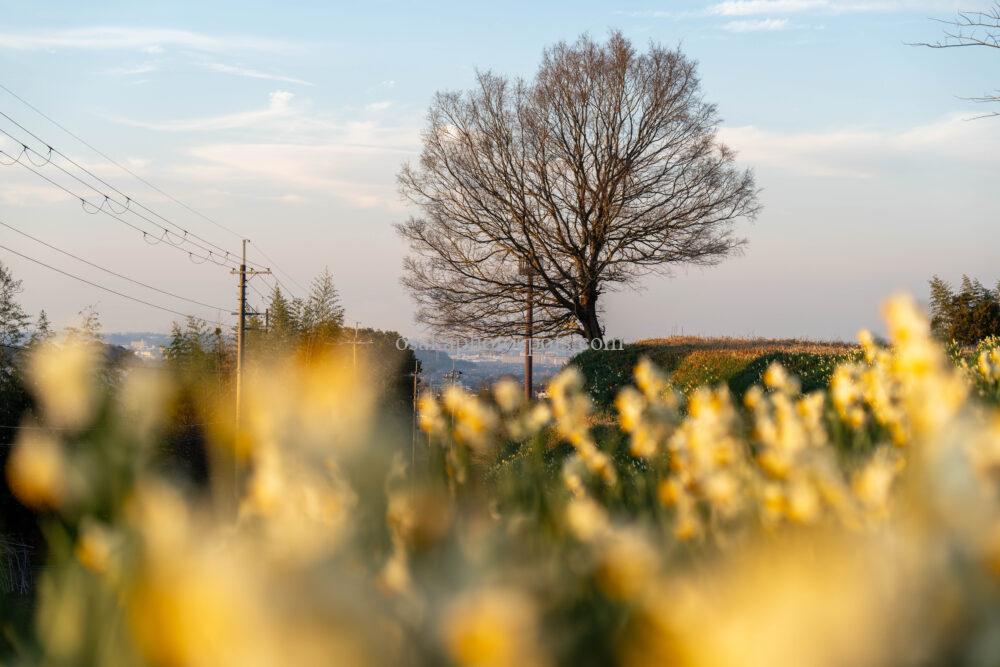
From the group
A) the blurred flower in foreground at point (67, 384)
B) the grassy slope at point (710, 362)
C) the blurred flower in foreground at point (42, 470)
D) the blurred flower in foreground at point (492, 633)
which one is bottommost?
the blurred flower in foreground at point (492, 633)

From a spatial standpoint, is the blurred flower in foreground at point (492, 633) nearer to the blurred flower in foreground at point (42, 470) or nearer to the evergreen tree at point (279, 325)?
the blurred flower in foreground at point (42, 470)

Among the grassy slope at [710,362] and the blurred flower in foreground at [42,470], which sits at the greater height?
the grassy slope at [710,362]

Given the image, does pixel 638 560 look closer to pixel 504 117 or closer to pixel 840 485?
pixel 840 485

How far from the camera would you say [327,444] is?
209 cm

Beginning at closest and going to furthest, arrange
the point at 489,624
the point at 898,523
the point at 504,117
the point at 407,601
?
1. the point at 489,624
2. the point at 407,601
3. the point at 898,523
4. the point at 504,117

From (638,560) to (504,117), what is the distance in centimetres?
2372

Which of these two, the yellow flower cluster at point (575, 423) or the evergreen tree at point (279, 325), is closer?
the yellow flower cluster at point (575, 423)

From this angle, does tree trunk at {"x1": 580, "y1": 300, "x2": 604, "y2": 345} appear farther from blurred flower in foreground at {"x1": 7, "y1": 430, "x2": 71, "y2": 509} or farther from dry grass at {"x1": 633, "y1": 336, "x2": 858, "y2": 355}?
blurred flower in foreground at {"x1": 7, "y1": 430, "x2": 71, "y2": 509}

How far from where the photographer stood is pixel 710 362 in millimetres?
21375

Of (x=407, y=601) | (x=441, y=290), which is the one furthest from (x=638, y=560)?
(x=441, y=290)

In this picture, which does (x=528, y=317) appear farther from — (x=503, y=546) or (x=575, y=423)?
(x=503, y=546)

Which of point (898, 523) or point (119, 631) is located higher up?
point (898, 523)

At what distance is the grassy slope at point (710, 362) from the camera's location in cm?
1852

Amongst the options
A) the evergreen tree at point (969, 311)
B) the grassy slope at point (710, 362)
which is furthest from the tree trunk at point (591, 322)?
the evergreen tree at point (969, 311)
